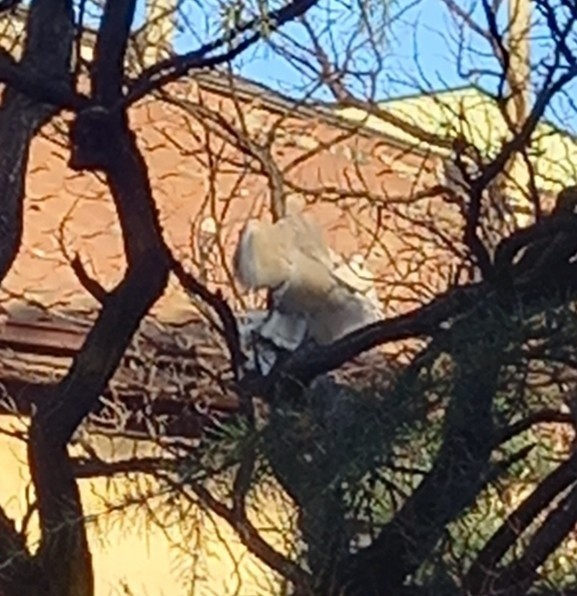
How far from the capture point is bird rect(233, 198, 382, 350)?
9.51ft

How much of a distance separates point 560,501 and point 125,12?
3.30ft

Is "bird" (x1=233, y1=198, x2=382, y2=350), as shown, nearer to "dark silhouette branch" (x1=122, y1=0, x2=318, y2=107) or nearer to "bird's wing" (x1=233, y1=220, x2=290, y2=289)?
"bird's wing" (x1=233, y1=220, x2=290, y2=289)

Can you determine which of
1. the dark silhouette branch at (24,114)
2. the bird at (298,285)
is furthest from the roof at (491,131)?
the dark silhouette branch at (24,114)

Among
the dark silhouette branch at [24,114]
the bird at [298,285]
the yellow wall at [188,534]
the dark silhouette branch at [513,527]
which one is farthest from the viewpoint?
the dark silhouette branch at [24,114]

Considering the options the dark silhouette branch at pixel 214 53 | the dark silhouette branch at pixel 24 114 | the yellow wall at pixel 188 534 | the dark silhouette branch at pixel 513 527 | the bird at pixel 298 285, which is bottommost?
the dark silhouette branch at pixel 513 527

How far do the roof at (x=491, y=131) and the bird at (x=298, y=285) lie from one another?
0.31 metres

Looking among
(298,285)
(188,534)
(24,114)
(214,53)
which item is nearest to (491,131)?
(298,285)

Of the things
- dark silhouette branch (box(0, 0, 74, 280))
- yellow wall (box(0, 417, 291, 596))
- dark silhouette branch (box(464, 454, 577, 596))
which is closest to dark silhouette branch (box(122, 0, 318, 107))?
dark silhouette branch (box(0, 0, 74, 280))

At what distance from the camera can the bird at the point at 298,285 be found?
2898 mm

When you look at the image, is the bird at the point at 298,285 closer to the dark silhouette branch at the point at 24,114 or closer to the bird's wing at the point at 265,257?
the bird's wing at the point at 265,257

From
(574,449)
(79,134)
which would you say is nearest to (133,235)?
(79,134)

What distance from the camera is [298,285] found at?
2.99 m

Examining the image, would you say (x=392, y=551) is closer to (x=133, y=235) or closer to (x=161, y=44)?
(x=133, y=235)

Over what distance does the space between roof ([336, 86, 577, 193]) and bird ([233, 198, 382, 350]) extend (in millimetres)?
307
